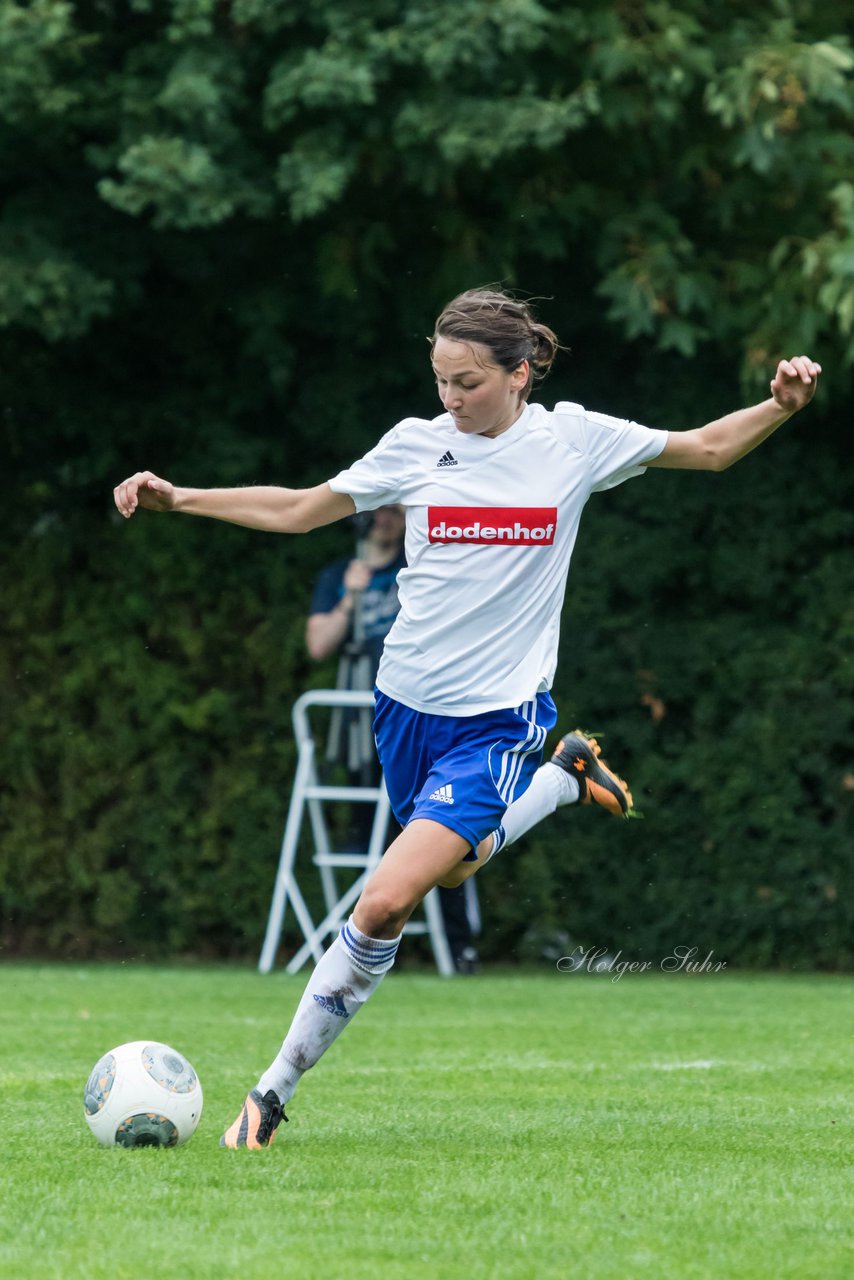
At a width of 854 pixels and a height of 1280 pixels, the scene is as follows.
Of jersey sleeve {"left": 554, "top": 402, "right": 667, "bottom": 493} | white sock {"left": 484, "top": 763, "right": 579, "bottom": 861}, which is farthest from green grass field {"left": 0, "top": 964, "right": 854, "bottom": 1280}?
jersey sleeve {"left": 554, "top": 402, "right": 667, "bottom": 493}

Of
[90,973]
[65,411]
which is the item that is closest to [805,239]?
[65,411]

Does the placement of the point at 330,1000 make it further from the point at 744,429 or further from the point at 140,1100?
the point at 744,429

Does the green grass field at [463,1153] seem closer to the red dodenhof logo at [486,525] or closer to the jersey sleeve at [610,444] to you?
the red dodenhof logo at [486,525]

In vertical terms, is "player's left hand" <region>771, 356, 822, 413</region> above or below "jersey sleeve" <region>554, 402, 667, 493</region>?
above

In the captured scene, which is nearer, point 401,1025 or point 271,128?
point 401,1025

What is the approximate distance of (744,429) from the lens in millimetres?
5398

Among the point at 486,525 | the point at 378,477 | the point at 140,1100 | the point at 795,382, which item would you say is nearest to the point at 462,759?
the point at 486,525

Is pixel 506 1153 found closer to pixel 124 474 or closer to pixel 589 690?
pixel 589 690

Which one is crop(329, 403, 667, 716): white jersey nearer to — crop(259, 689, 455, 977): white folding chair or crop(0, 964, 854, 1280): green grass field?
crop(0, 964, 854, 1280): green grass field

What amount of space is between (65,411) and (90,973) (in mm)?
3500

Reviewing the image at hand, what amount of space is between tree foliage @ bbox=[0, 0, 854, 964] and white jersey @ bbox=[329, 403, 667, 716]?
4053 millimetres

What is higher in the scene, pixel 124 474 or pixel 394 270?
pixel 394 270

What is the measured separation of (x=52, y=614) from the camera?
12.1 metres

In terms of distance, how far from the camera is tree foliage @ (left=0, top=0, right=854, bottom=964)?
9.21 metres
